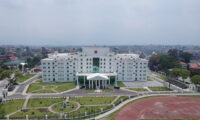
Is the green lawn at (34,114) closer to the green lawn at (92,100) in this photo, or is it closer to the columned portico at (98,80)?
the green lawn at (92,100)

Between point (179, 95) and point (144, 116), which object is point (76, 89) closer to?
point (144, 116)

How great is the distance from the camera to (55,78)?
7894 centimetres

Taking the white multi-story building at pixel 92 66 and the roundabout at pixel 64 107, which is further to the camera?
the white multi-story building at pixel 92 66

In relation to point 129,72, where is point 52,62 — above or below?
above

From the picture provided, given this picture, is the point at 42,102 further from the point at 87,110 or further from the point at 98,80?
the point at 98,80

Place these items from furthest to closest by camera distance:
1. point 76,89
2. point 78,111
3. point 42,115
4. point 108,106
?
point 76,89, point 108,106, point 78,111, point 42,115

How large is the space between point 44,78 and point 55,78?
19.6ft

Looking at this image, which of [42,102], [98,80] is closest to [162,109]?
[98,80]

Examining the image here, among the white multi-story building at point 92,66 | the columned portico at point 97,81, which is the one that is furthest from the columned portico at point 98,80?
the white multi-story building at point 92,66

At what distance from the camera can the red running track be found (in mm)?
41287

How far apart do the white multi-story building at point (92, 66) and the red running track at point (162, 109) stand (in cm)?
2804

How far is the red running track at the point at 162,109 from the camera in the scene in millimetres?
41287

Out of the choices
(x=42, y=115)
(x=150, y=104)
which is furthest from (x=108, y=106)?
(x=42, y=115)

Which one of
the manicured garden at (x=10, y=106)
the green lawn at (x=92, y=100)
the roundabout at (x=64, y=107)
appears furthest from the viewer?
the green lawn at (x=92, y=100)
